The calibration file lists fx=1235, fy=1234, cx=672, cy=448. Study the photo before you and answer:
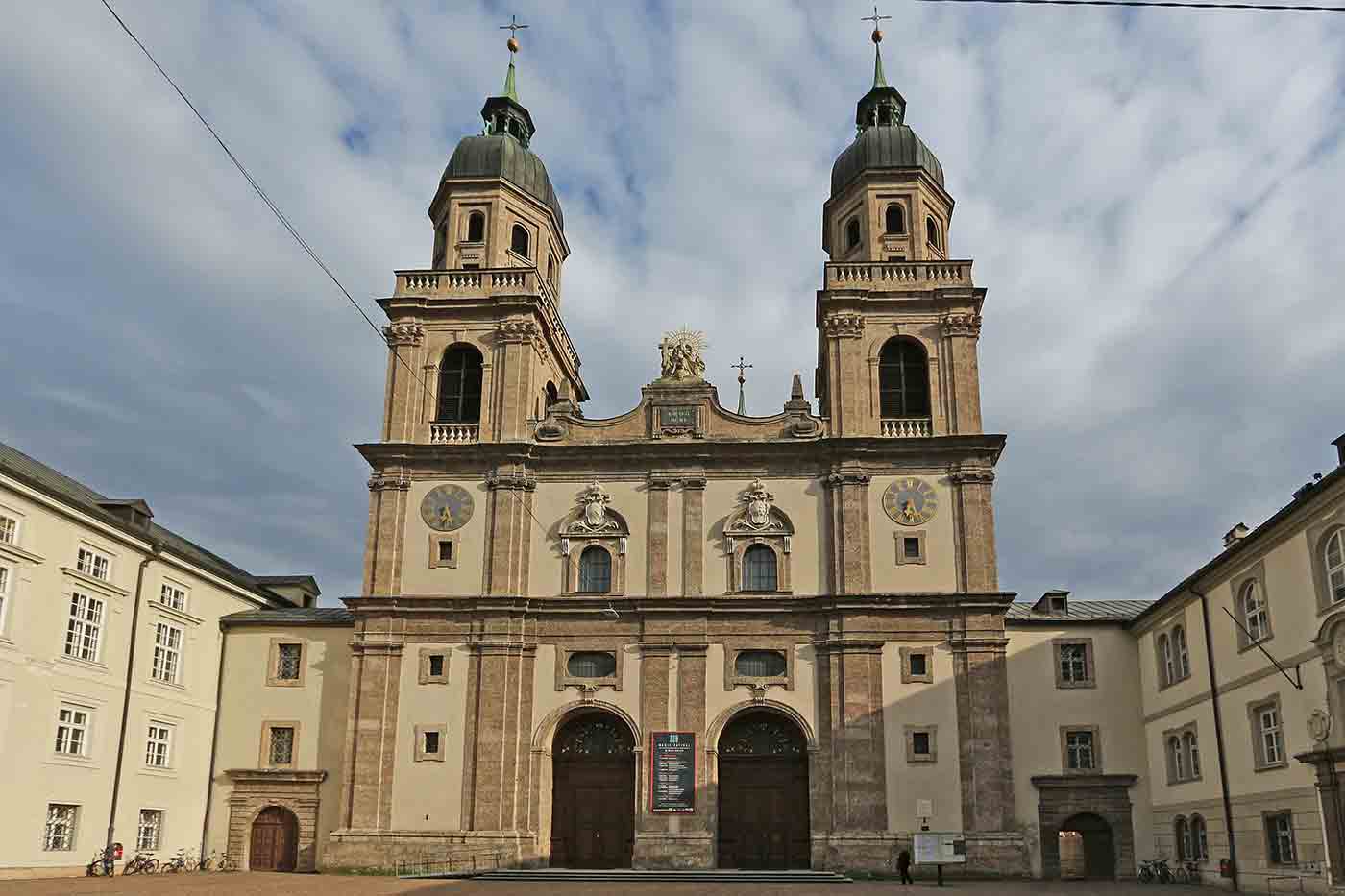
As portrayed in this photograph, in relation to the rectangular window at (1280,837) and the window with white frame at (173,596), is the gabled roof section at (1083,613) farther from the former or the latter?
the window with white frame at (173,596)

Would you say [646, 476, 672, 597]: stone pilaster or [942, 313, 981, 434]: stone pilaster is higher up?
[942, 313, 981, 434]: stone pilaster

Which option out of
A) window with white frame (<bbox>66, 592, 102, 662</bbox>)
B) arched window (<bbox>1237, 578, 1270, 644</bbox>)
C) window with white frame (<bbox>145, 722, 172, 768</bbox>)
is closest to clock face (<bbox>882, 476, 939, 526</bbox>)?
arched window (<bbox>1237, 578, 1270, 644</bbox>)

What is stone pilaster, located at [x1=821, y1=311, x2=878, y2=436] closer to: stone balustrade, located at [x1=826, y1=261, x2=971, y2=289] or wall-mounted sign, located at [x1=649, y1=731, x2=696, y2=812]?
stone balustrade, located at [x1=826, y1=261, x2=971, y2=289]

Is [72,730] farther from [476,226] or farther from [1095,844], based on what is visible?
[1095,844]

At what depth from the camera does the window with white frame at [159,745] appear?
3684 centimetres

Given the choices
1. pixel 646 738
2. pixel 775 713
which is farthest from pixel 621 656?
pixel 775 713

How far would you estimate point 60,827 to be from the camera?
3278 centimetres

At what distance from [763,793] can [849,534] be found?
867 centimetres

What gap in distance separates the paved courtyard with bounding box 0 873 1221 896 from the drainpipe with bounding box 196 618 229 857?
4077 millimetres

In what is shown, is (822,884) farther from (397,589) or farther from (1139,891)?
(397,589)

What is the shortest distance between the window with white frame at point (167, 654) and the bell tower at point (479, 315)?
9.27 m

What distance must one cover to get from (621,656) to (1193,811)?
17313 millimetres

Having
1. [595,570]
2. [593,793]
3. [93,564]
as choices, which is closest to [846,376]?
[595,570]

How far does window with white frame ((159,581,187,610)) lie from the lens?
38.1 metres
